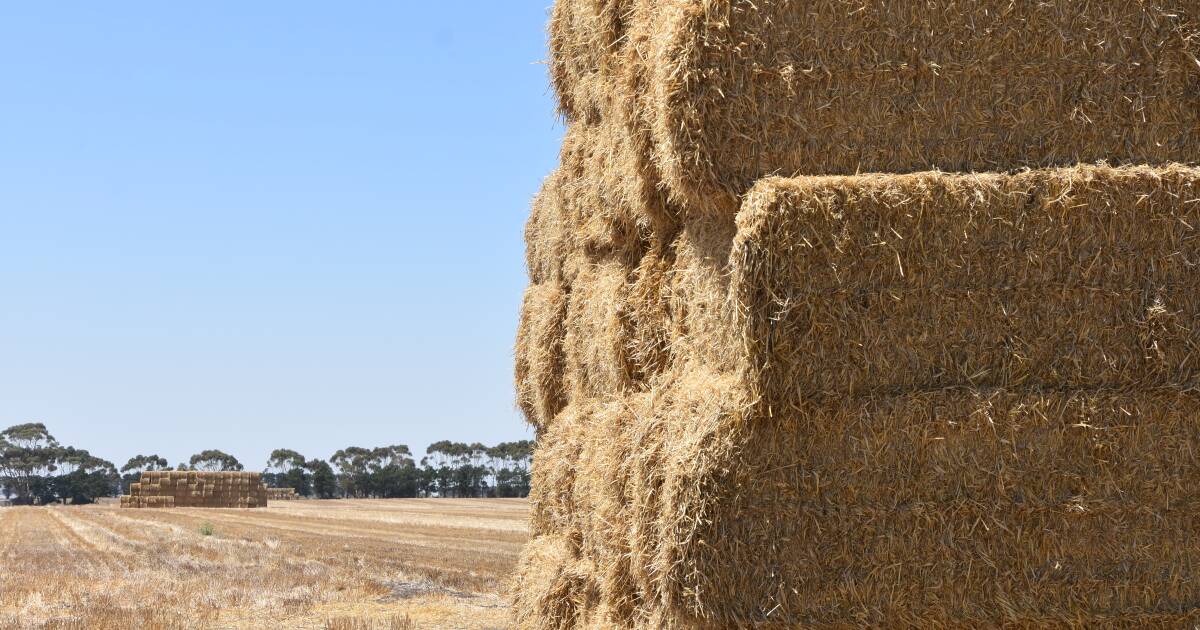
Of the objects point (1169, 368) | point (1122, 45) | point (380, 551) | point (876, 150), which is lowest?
point (380, 551)

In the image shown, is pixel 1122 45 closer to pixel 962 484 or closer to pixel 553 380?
pixel 962 484

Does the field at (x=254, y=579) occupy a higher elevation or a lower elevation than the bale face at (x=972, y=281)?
lower

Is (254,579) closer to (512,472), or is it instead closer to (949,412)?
(949,412)

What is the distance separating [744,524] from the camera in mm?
5781

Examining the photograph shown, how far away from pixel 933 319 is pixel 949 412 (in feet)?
1.48

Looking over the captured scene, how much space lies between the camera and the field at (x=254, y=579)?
10.8m

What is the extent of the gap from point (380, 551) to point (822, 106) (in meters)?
14.5

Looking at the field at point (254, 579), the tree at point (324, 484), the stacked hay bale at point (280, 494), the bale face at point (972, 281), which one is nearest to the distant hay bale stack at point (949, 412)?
the bale face at point (972, 281)

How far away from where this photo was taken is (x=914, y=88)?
6113 mm

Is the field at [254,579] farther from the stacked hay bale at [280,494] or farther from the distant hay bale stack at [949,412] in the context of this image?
the stacked hay bale at [280,494]

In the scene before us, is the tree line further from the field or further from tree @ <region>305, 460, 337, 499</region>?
the field

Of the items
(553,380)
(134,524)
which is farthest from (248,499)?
(553,380)

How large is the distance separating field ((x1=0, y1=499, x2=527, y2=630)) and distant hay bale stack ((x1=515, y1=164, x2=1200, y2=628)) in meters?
5.01

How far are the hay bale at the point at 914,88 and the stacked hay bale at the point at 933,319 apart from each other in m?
0.01
